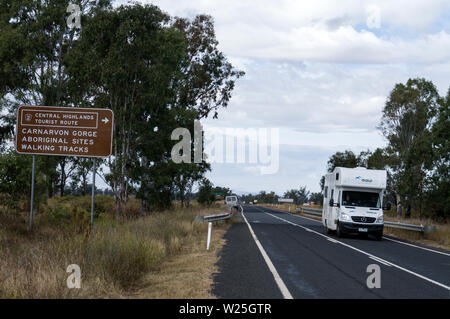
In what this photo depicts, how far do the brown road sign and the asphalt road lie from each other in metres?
5.95

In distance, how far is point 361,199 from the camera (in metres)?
23.8

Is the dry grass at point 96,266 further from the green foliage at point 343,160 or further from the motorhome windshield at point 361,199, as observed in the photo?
the green foliage at point 343,160

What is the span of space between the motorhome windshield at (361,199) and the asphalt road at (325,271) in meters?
3.80

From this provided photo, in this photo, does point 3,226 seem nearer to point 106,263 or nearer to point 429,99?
point 106,263

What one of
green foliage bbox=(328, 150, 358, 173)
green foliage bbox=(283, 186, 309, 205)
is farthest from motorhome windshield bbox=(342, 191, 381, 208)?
green foliage bbox=(283, 186, 309, 205)

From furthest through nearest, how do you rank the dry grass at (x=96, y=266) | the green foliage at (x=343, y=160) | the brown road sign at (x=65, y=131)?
1. the green foliage at (x=343, y=160)
2. the brown road sign at (x=65, y=131)
3. the dry grass at (x=96, y=266)

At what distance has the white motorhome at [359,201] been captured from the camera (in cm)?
2323

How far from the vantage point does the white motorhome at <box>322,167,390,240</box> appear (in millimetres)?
23234

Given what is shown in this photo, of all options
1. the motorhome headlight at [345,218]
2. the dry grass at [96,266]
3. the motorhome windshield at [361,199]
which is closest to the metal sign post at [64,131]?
the dry grass at [96,266]

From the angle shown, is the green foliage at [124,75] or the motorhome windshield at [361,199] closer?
the motorhome windshield at [361,199]

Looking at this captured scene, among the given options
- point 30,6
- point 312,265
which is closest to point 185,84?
point 30,6

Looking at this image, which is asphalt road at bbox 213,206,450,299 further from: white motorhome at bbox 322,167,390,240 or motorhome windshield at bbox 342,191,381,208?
motorhome windshield at bbox 342,191,381,208

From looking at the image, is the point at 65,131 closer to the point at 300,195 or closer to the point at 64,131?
the point at 64,131

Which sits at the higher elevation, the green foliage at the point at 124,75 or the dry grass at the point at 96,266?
the green foliage at the point at 124,75
